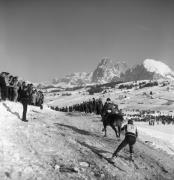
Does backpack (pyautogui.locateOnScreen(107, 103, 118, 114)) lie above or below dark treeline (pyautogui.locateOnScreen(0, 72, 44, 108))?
below

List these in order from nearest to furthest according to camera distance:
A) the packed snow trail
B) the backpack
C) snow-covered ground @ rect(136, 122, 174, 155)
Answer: the packed snow trail
the backpack
snow-covered ground @ rect(136, 122, 174, 155)

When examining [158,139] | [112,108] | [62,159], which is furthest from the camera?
[158,139]

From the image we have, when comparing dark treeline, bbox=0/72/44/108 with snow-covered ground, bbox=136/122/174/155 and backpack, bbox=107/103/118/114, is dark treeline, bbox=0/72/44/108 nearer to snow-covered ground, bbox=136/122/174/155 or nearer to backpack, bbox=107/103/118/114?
backpack, bbox=107/103/118/114

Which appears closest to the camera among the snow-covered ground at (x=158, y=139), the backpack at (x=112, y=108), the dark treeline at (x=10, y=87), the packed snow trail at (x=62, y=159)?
the packed snow trail at (x=62, y=159)

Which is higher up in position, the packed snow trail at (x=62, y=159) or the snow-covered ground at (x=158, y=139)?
the packed snow trail at (x=62, y=159)

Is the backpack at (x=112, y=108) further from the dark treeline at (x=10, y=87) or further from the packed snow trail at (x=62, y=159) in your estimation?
the dark treeline at (x=10, y=87)

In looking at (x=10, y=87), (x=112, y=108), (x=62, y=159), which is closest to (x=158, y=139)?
(x=112, y=108)

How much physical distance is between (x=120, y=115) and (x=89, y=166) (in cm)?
768

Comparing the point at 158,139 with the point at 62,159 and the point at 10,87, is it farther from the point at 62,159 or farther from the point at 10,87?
the point at 62,159

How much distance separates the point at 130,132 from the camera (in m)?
15.3

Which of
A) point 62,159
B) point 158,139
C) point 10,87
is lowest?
point 158,139

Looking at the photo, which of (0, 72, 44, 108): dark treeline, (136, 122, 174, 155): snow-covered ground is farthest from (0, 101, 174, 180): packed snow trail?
(0, 72, 44, 108): dark treeline

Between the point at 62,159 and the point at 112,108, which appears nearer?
the point at 62,159

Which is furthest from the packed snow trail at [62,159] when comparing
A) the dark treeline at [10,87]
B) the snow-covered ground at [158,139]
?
the dark treeline at [10,87]
